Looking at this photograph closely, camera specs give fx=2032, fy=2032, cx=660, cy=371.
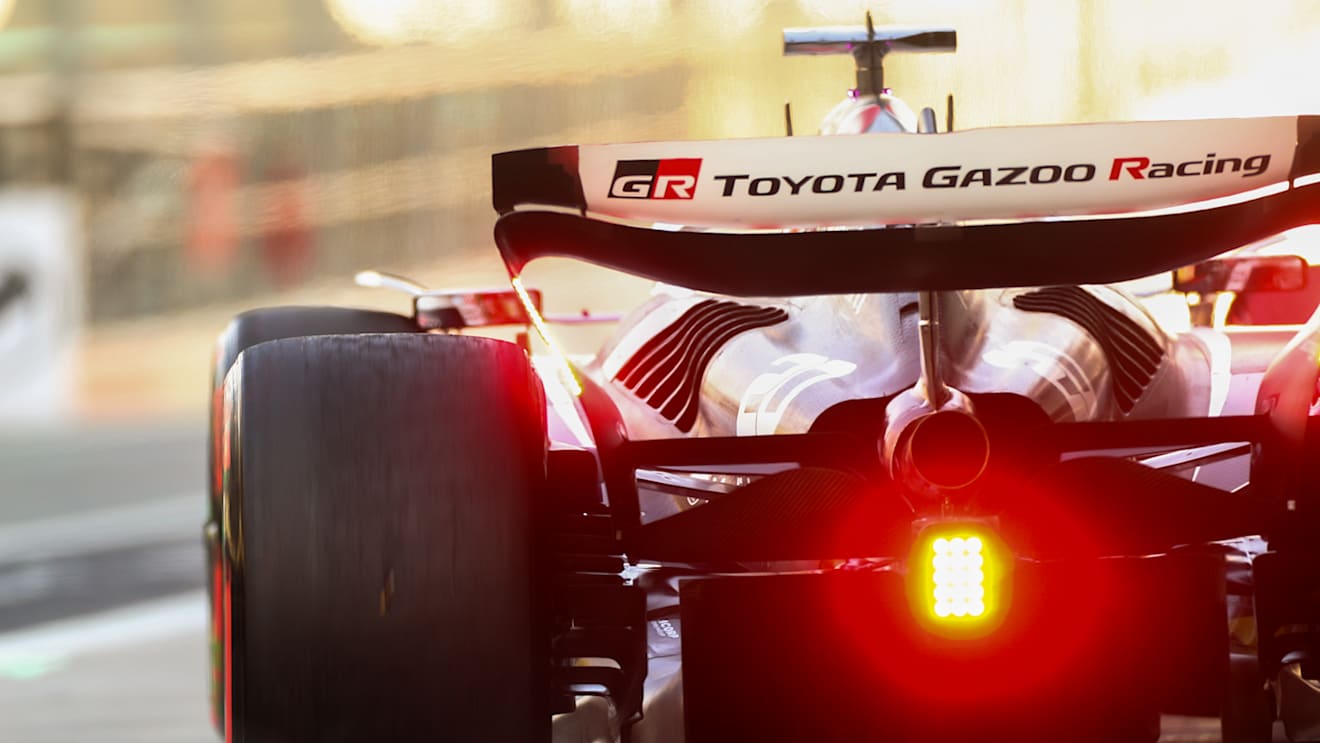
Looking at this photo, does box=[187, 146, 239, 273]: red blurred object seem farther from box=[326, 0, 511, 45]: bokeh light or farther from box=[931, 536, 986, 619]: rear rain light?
box=[931, 536, 986, 619]: rear rain light

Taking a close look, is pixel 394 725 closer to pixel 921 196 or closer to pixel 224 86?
pixel 921 196

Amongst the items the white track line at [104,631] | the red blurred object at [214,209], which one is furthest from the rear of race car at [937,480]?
the red blurred object at [214,209]

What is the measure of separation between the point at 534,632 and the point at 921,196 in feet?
2.40

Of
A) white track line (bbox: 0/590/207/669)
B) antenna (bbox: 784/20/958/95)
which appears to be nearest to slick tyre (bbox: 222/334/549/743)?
antenna (bbox: 784/20/958/95)

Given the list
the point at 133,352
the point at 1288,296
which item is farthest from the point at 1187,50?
the point at 1288,296

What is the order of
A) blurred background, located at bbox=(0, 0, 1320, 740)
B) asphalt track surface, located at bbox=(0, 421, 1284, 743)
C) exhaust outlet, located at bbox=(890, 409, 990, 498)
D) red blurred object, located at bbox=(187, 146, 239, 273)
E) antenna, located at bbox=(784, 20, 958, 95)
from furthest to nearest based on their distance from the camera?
red blurred object, located at bbox=(187, 146, 239, 273), blurred background, located at bbox=(0, 0, 1320, 740), asphalt track surface, located at bbox=(0, 421, 1284, 743), antenna, located at bbox=(784, 20, 958, 95), exhaust outlet, located at bbox=(890, 409, 990, 498)

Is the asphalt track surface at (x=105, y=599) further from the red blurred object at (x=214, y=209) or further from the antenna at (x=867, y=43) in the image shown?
the red blurred object at (x=214, y=209)

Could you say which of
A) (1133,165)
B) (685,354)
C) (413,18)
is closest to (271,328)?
(685,354)

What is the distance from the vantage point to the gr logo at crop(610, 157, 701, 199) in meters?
2.53

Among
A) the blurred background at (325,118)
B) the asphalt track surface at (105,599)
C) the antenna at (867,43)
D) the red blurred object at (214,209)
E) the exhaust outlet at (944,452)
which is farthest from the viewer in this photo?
the red blurred object at (214,209)

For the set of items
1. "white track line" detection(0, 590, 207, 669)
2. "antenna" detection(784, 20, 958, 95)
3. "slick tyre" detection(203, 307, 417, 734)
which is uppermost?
"antenna" detection(784, 20, 958, 95)

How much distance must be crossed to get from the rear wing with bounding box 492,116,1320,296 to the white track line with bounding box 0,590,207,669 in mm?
4368

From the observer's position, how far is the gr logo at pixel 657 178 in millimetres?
2529

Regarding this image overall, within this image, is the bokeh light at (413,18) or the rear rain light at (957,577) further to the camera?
the bokeh light at (413,18)
